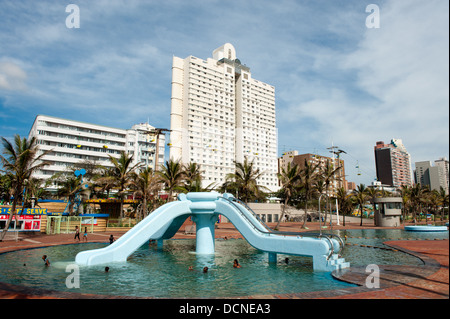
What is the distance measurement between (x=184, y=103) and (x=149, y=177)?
280 feet

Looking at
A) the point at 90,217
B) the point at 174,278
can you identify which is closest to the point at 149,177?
the point at 90,217

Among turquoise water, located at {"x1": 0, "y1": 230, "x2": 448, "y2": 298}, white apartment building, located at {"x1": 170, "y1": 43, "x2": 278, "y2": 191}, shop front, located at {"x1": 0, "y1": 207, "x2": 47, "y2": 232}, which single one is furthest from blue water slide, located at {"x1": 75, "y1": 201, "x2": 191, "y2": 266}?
white apartment building, located at {"x1": 170, "y1": 43, "x2": 278, "y2": 191}

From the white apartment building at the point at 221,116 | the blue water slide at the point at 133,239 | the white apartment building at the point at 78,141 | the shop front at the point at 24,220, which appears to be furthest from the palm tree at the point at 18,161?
the white apartment building at the point at 221,116

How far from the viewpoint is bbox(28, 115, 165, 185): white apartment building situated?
8550 centimetres

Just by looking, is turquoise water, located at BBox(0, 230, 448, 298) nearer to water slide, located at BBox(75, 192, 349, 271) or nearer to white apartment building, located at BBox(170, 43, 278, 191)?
water slide, located at BBox(75, 192, 349, 271)

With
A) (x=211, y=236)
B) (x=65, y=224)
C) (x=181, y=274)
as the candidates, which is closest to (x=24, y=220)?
(x=65, y=224)

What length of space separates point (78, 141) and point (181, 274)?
86.8 metres

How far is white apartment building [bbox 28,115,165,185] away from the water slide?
6056 centimetres

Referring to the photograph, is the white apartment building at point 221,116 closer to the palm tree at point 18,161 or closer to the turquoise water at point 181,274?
the palm tree at point 18,161

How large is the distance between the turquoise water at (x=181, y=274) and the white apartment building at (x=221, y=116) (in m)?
90.6

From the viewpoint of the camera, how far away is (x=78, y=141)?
90875mm

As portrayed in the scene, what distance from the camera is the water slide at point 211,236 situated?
15.0m

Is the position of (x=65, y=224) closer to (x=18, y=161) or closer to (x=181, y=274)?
(x=18, y=161)
